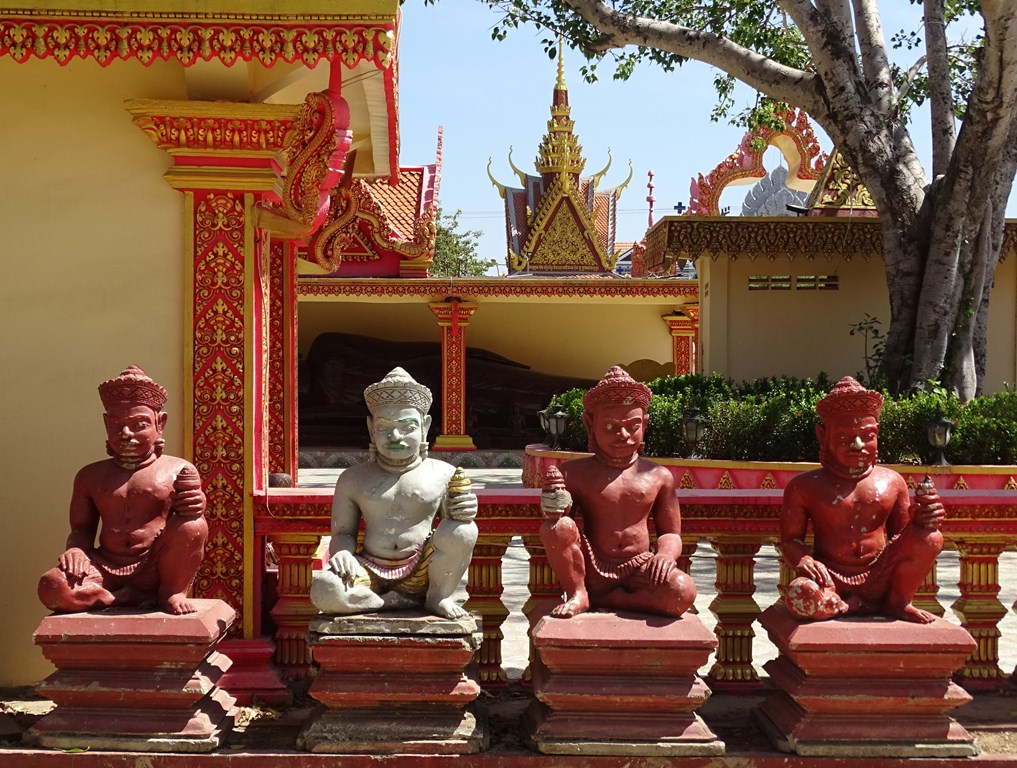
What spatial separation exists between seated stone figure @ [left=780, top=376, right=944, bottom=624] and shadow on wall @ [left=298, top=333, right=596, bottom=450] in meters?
16.6

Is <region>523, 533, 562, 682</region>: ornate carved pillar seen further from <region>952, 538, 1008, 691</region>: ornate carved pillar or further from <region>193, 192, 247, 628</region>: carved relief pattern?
<region>952, 538, 1008, 691</region>: ornate carved pillar

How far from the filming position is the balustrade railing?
15.3 ft

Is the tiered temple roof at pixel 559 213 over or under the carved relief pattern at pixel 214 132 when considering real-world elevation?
over

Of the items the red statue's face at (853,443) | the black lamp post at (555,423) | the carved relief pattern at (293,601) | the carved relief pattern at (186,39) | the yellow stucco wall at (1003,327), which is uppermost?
the carved relief pattern at (186,39)

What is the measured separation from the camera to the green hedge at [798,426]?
10344 millimetres

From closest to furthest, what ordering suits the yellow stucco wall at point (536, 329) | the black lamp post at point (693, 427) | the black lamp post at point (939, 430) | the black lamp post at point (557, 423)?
the black lamp post at point (939, 430)
the black lamp post at point (693, 427)
the black lamp post at point (557, 423)
the yellow stucco wall at point (536, 329)

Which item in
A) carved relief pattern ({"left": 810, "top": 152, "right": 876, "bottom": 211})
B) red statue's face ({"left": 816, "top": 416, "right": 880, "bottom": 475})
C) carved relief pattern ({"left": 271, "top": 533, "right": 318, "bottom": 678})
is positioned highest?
carved relief pattern ({"left": 810, "top": 152, "right": 876, "bottom": 211})

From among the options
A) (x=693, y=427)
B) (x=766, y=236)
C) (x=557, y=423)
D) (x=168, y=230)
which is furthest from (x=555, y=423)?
(x=168, y=230)

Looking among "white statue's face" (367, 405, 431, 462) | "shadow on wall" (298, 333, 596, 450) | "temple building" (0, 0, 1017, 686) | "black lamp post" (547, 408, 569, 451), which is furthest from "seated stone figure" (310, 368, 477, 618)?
"shadow on wall" (298, 333, 596, 450)

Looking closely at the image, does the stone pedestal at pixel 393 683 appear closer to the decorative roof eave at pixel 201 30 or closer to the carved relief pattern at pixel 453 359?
the decorative roof eave at pixel 201 30

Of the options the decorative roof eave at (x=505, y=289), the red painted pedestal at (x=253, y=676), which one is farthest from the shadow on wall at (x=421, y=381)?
the red painted pedestal at (x=253, y=676)

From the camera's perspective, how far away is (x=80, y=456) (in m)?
4.78

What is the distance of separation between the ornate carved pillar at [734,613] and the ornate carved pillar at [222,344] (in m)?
1.90

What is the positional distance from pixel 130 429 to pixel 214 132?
134cm
